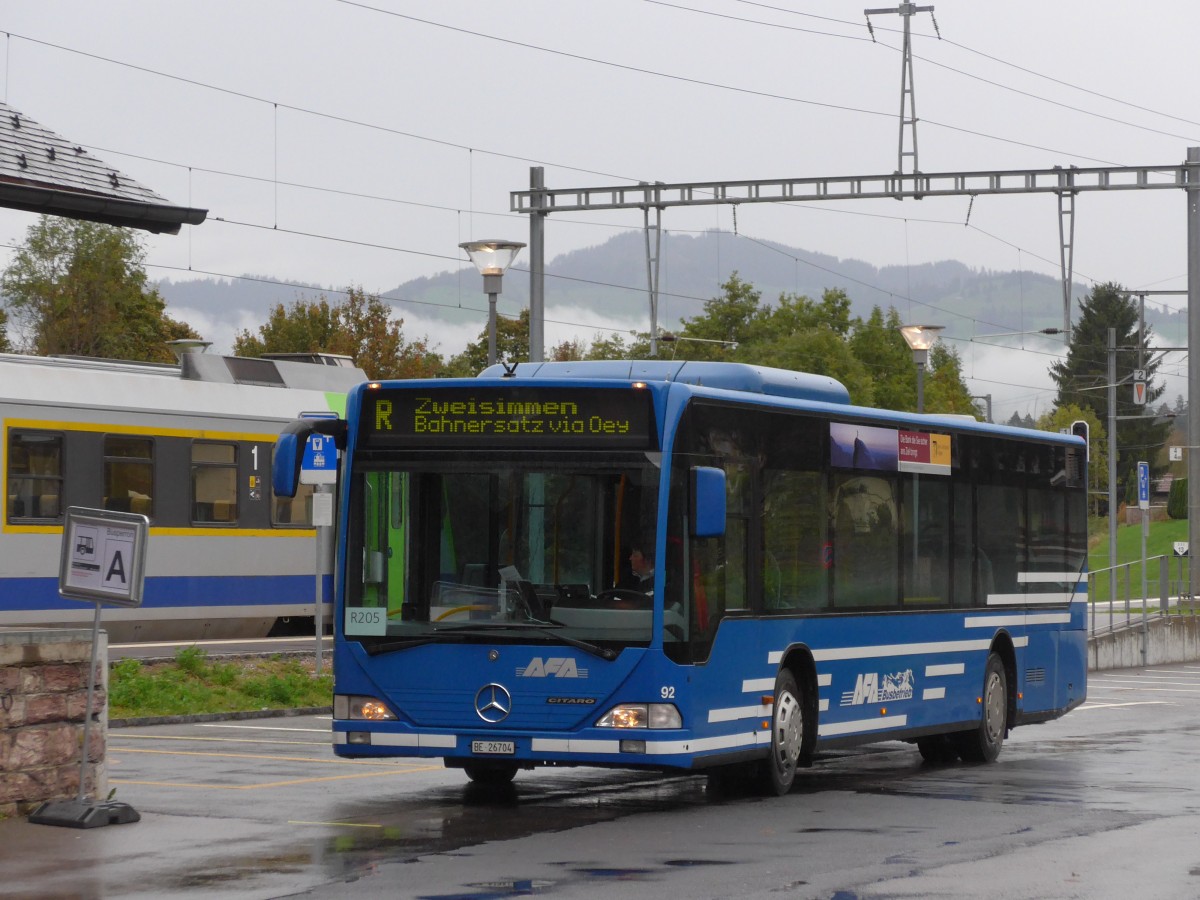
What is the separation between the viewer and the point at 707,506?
1278 cm

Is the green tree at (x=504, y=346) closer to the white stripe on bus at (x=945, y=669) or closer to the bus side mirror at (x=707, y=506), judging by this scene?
the white stripe on bus at (x=945, y=669)

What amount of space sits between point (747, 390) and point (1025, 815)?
11.6ft

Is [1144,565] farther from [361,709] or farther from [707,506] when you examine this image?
[361,709]

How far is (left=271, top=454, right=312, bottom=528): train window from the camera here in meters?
28.9

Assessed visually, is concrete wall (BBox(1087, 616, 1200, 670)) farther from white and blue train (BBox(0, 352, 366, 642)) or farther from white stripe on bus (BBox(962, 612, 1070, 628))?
white stripe on bus (BBox(962, 612, 1070, 628))

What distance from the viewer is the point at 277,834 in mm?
11672

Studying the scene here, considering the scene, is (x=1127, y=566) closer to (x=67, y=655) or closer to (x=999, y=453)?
(x=999, y=453)

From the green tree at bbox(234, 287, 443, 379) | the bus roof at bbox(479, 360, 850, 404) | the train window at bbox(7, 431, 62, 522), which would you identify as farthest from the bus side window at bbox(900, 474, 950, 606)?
the green tree at bbox(234, 287, 443, 379)

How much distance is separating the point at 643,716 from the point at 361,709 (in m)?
1.84

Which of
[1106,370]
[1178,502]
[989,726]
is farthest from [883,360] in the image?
[989,726]

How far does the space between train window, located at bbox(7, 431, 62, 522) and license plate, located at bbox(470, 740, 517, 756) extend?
43.6 feet

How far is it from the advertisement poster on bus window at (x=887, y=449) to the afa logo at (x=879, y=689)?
1.56 meters

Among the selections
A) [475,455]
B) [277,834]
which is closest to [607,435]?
[475,455]

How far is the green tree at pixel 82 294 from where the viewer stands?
69562 millimetres
